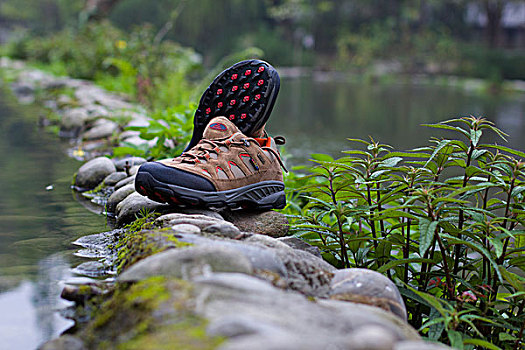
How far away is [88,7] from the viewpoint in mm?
11797

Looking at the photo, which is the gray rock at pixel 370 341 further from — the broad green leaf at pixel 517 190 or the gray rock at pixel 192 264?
the broad green leaf at pixel 517 190

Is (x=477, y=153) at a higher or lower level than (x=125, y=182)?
higher

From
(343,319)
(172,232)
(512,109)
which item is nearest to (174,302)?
(343,319)

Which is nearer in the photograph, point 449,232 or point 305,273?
point 305,273

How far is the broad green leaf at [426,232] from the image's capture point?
1.45 meters

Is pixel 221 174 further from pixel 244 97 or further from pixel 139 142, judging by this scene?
pixel 139 142

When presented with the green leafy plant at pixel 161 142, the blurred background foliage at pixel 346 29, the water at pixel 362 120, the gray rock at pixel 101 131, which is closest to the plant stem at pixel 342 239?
the green leafy plant at pixel 161 142

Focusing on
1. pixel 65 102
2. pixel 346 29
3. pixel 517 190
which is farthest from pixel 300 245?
pixel 346 29

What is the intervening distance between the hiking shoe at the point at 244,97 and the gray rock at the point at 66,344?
1.22 meters

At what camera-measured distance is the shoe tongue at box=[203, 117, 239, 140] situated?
212 centimetres

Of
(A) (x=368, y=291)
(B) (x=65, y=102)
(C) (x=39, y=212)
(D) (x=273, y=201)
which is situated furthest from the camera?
(B) (x=65, y=102)

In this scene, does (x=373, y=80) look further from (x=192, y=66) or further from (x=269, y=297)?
(x=269, y=297)

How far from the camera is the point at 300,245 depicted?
77.3 inches

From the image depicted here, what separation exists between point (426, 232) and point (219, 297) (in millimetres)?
715
